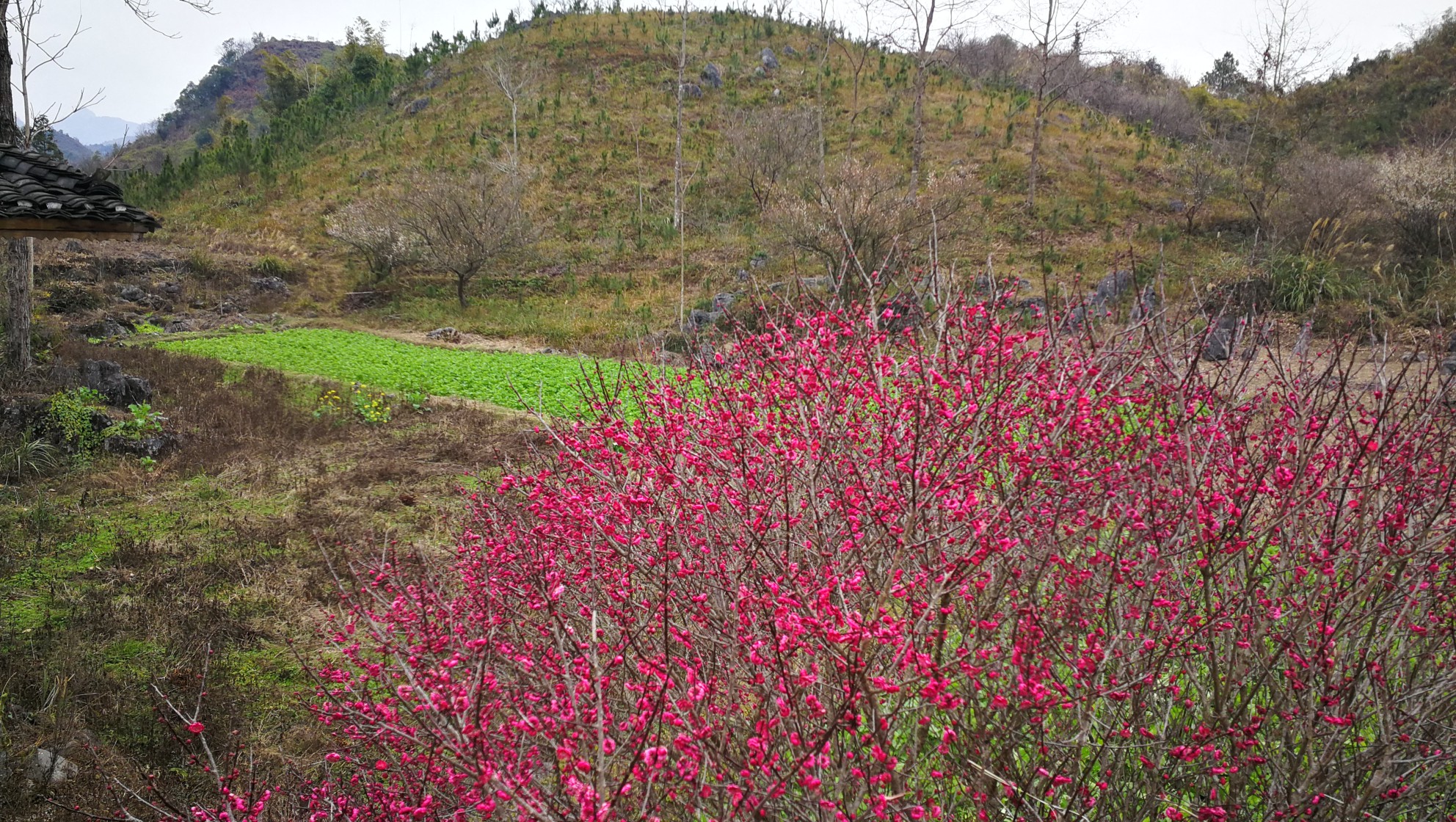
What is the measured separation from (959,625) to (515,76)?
123 ft

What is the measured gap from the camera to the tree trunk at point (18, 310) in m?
10.1

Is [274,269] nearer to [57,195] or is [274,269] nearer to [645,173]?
[645,173]

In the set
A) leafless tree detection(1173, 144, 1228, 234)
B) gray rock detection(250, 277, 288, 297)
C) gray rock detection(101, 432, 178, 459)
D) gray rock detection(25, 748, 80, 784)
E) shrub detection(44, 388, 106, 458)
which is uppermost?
leafless tree detection(1173, 144, 1228, 234)

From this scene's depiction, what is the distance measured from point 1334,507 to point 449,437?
8.61m

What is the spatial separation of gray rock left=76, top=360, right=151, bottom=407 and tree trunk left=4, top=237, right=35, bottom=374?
1.34 metres

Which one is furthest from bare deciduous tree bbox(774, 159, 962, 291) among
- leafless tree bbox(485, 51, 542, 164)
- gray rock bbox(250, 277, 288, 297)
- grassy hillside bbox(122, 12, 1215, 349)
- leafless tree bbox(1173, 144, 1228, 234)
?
leafless tree bbox(485, 51, 542, 164)

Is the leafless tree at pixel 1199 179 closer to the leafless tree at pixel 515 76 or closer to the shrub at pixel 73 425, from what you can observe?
the shrub at pixel 73 425

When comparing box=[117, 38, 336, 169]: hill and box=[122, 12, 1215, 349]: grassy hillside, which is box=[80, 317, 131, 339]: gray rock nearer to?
box=[122, 12, 1215, 349]: grassy hillside

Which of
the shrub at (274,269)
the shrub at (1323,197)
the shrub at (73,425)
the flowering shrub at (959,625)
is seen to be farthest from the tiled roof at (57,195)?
the shrub at (274,269)

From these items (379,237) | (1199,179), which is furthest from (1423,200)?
(379,237)

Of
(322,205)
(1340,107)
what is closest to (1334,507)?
(1340,107)

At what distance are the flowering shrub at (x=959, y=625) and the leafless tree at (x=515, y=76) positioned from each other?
1125 inches

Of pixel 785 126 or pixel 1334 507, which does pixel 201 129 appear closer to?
pixel 785 126

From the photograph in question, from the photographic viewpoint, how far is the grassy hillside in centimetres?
1945
